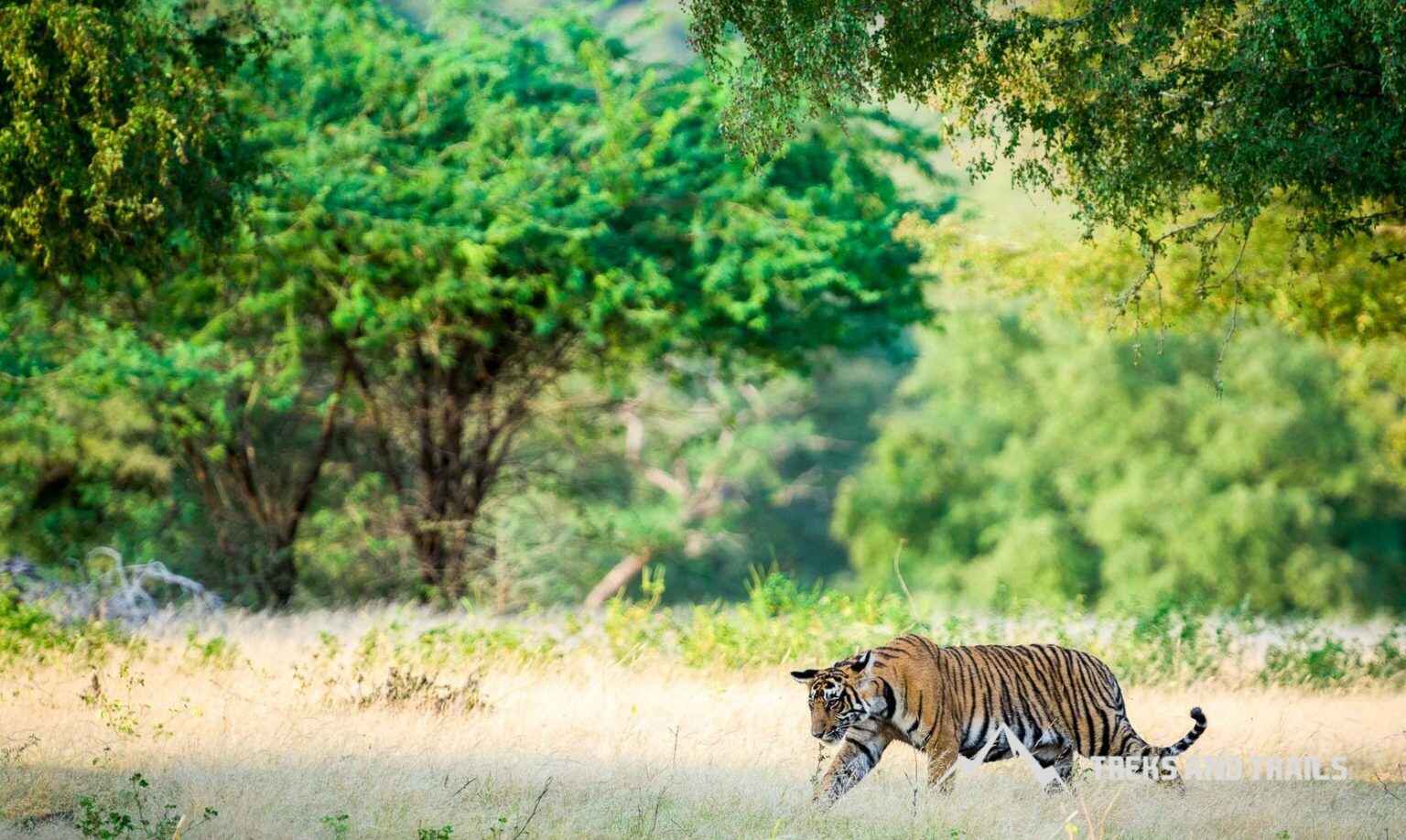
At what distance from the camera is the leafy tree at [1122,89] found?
32.8ft

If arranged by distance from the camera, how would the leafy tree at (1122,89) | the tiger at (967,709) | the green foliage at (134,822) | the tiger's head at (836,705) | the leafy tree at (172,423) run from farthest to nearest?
the leafy tree at (172,423) → the leafy tree at (1122,89) → the tiger at (967,709) → the tiger's head at (836,705) → the green foliage at (134,822)

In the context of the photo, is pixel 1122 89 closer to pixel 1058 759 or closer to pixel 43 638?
pixel 1058 759

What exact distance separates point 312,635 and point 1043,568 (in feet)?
80.8

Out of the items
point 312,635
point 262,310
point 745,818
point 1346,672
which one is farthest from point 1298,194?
point 262,310

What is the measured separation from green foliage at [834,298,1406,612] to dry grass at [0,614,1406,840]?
22.0 metres

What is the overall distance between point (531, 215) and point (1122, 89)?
9.03m

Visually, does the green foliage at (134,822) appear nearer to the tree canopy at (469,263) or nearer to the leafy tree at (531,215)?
the tree canopy at (469,263)

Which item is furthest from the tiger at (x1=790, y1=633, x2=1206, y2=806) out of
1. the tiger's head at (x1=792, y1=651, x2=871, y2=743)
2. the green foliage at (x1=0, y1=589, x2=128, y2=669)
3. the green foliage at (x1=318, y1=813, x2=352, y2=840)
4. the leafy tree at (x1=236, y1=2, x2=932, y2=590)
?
the leafy tree at (x1=236, y1=2, x2=932, y2=590)

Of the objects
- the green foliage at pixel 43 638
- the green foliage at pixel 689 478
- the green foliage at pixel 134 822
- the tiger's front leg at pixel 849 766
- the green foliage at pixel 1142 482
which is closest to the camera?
the green foliage at pixel 134 822

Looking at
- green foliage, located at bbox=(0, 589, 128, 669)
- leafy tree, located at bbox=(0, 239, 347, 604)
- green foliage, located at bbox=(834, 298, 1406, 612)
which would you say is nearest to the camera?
green foliage, located at bbox=(0, 589, 128, 669)

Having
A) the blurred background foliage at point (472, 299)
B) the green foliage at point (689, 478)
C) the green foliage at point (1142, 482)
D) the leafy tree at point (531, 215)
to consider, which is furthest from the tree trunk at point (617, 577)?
the leafy tree at point (531, 215)

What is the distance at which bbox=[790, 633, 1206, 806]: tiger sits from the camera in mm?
8125

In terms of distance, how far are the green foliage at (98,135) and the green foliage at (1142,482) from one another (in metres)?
23.4

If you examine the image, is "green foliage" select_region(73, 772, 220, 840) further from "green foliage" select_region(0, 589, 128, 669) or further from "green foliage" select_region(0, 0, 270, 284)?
"green foliage" select_region(0, 0, 270, 284)
